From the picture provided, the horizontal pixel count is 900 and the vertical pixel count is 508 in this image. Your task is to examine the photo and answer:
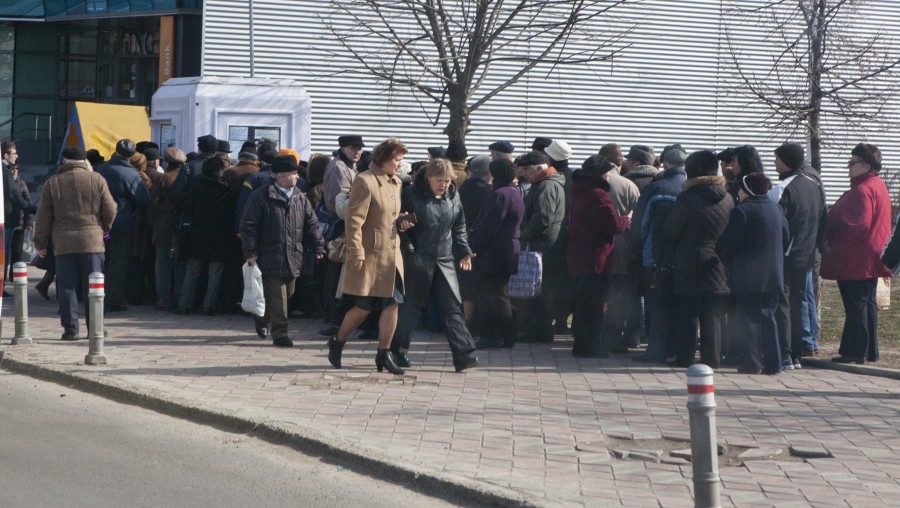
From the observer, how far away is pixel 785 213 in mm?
10750

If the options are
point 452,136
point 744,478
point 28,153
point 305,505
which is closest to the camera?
point 305,505

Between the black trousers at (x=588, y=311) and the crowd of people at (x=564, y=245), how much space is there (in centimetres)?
1

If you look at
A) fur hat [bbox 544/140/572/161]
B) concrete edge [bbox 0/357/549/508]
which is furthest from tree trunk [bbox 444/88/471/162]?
concrete edge [bbox 0/357/549/508]

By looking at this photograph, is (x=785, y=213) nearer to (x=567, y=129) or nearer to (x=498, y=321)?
(x=498, y=321)

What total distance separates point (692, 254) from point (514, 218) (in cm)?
179

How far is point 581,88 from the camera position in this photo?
27266 mm

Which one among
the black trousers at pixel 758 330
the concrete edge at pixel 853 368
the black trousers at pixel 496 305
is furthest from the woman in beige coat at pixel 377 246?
the concrete edge at pixel 853 368

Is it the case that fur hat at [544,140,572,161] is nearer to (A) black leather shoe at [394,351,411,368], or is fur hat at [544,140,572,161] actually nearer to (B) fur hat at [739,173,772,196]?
(B) fur hat at [739,173,772,196]

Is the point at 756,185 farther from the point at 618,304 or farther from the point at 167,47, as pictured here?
the point at 167,47

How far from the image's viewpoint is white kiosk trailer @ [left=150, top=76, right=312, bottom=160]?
17.5 meters

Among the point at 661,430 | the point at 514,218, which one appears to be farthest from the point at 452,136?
the point at 661,430

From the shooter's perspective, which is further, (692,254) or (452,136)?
(452,136)

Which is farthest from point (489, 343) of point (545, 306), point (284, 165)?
point (284, 165)

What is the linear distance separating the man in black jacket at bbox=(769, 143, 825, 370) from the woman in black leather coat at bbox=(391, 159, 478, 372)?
9.53 ft
